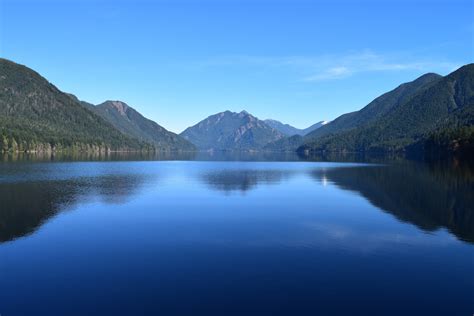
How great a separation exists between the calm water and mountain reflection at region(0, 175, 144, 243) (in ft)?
1.28

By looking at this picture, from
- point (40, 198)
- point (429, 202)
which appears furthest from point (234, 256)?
point (429, 202)

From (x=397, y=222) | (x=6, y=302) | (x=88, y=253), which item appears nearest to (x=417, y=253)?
(x=397, y=222)

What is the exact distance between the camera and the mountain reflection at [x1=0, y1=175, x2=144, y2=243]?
149 ft

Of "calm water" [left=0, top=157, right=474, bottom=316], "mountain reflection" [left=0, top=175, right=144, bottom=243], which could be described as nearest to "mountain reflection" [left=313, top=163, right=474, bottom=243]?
"calm water" [left=0, top=157, right=474, bottom=316]

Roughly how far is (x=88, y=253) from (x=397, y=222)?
1501 inches

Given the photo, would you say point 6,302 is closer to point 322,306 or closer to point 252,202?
point 322,306

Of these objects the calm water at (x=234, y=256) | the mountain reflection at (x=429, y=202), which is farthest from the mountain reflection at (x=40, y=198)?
the mountain reflection at (x=429, y=202)

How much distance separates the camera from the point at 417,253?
36250 mm

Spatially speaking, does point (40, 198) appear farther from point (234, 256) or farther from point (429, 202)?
point (429, 202)

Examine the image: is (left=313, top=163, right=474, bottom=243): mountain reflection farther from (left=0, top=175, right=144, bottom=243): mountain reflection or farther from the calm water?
(left=0, top=175, right=144, bottom=243): mountain reflection

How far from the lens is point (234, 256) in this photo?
34656mm

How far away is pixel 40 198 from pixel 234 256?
148ft

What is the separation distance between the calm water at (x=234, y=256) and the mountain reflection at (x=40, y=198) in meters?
0.39

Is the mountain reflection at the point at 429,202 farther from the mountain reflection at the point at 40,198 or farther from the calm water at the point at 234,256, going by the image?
the mountain reflection at the point at 40,198
